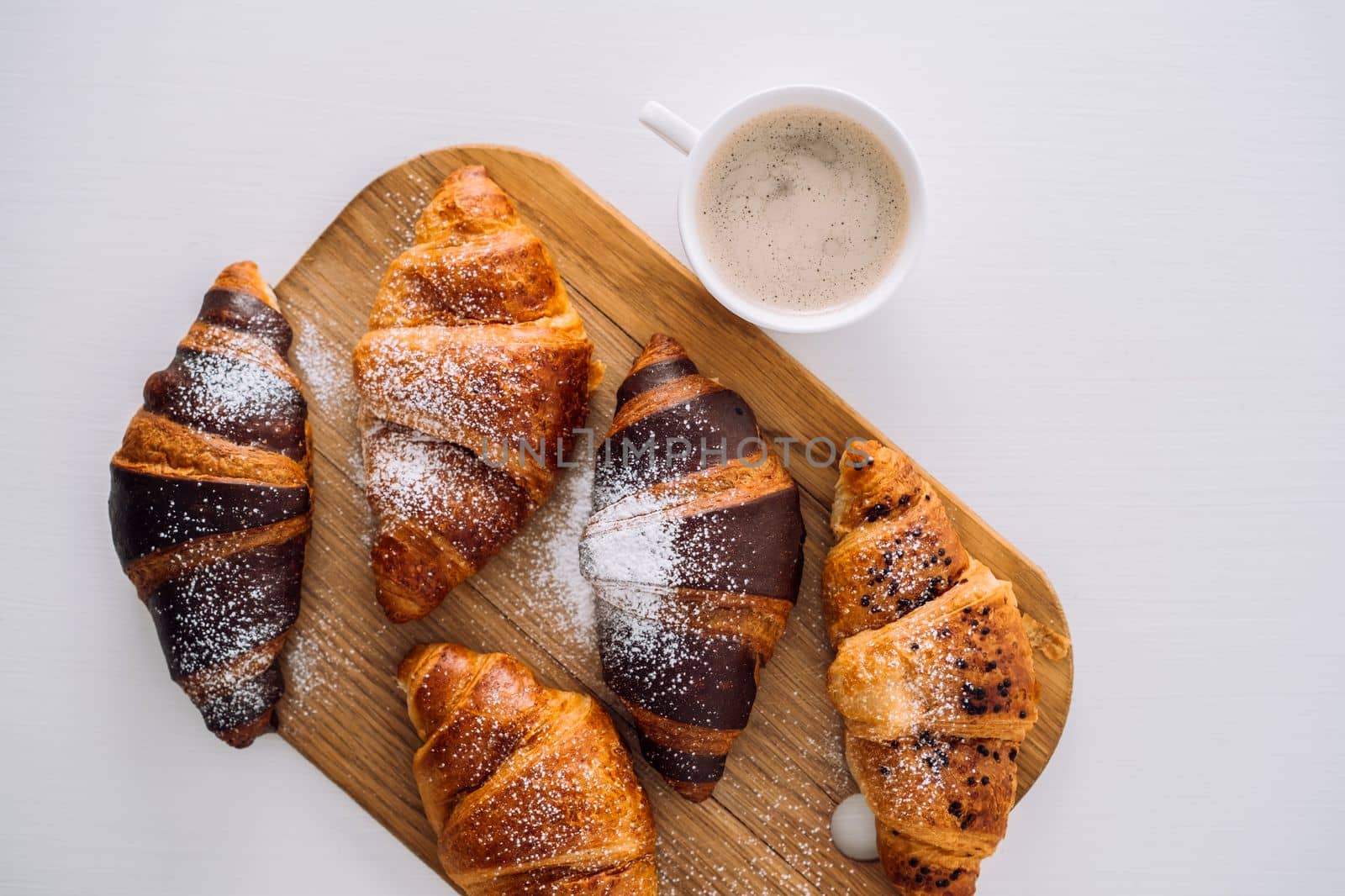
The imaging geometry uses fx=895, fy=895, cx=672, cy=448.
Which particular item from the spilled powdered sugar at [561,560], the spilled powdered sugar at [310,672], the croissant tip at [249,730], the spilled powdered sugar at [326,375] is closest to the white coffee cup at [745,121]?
the spilled powdered sugar at [561,560]

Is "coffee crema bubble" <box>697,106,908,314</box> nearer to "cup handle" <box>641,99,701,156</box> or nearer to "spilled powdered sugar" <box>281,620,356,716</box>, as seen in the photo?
"cup handle" <box>641,99,701,156</box>

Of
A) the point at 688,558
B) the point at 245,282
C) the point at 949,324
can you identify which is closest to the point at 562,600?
the point at 688,558

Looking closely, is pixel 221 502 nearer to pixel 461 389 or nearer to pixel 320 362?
pixel 320 362

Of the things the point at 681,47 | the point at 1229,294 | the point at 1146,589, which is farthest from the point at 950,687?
the point at 681,47

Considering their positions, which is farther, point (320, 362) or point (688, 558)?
point (320, 362)

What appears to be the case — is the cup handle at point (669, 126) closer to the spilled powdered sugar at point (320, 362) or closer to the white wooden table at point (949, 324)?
the white wooden table at point (949, 324)

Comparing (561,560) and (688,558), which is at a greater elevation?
(688,558)

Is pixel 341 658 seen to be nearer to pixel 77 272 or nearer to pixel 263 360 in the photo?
pixel 263 360

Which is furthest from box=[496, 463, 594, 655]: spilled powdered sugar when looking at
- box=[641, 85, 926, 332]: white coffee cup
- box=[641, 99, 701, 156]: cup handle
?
box=[641, 99, 701, 156]: cup handle
